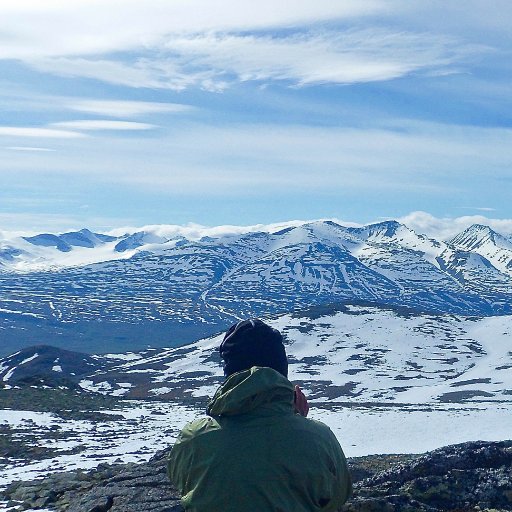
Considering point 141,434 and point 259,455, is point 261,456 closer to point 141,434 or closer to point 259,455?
point 259,455

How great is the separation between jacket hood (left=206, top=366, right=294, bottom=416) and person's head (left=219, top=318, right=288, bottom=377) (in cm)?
33

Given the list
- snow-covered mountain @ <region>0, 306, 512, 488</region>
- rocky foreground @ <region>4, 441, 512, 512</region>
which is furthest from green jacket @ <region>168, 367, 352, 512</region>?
snow-covered mountain @ <region>0, 306, 512, 488</region>

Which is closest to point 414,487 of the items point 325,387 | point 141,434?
point 141,434

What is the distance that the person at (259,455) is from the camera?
427 centimetres

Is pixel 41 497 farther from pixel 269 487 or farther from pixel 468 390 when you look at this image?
pixel 468 390

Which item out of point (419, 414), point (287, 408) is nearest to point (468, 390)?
point (419, 414)

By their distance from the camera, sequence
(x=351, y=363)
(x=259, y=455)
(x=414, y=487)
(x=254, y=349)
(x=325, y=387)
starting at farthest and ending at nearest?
(x=351, y=363)
(x=325, y=387)
(x=414, y=487)
(x=254, y=349)
(x=259, y=455)

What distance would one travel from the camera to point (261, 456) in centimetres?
429

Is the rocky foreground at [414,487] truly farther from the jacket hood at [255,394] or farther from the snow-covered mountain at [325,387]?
the snow-covered mountain at [325,387]

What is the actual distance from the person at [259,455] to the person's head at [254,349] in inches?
9.7

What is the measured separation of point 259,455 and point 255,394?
361 mm

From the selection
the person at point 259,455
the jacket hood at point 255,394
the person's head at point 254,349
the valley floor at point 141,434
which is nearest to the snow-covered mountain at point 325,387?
the valley floor at point 141,434

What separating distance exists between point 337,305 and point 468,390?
94.1 meters

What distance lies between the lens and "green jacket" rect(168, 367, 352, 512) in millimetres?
4266
